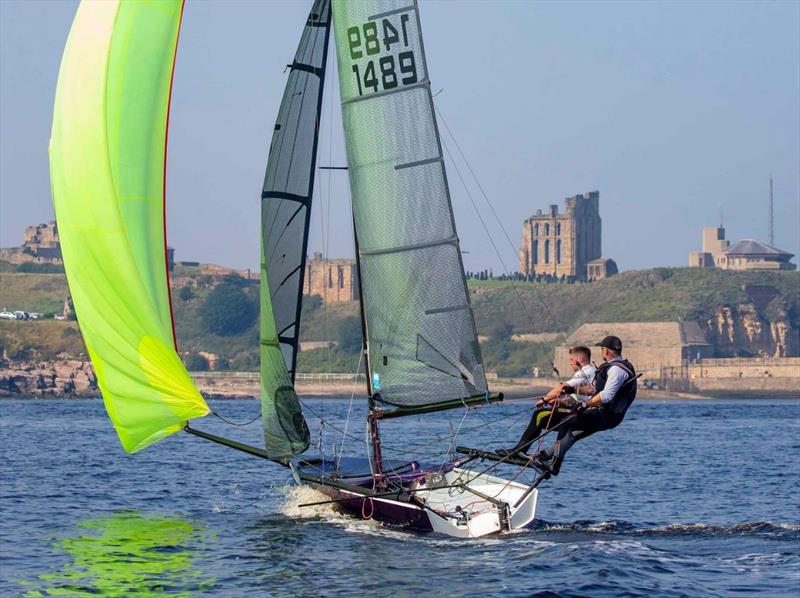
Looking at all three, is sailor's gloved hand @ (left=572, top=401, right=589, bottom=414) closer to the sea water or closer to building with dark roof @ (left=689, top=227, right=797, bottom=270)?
the sea water

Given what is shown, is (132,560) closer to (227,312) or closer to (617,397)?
(617,397)

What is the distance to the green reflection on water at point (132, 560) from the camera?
15.7 meters

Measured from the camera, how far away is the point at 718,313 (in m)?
149

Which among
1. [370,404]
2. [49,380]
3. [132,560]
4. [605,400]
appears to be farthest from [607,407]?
[49,380]

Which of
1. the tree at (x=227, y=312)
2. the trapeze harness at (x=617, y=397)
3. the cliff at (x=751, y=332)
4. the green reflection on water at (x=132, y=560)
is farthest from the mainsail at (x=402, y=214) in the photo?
the tree at (x=227, y=312)

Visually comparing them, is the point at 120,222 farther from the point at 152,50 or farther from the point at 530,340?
the point at 530,340

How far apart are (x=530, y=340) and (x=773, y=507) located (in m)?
124

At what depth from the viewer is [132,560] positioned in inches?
680

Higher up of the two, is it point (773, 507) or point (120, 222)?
point (120, 222)

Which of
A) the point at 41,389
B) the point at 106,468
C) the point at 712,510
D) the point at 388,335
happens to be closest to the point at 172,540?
the point at 388,335

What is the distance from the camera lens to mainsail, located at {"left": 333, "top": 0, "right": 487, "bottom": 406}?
1864 cm

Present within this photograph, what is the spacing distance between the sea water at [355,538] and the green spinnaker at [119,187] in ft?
7.13

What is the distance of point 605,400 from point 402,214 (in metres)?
3.45

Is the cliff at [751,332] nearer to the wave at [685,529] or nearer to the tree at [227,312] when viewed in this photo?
the tree at [227,312]
